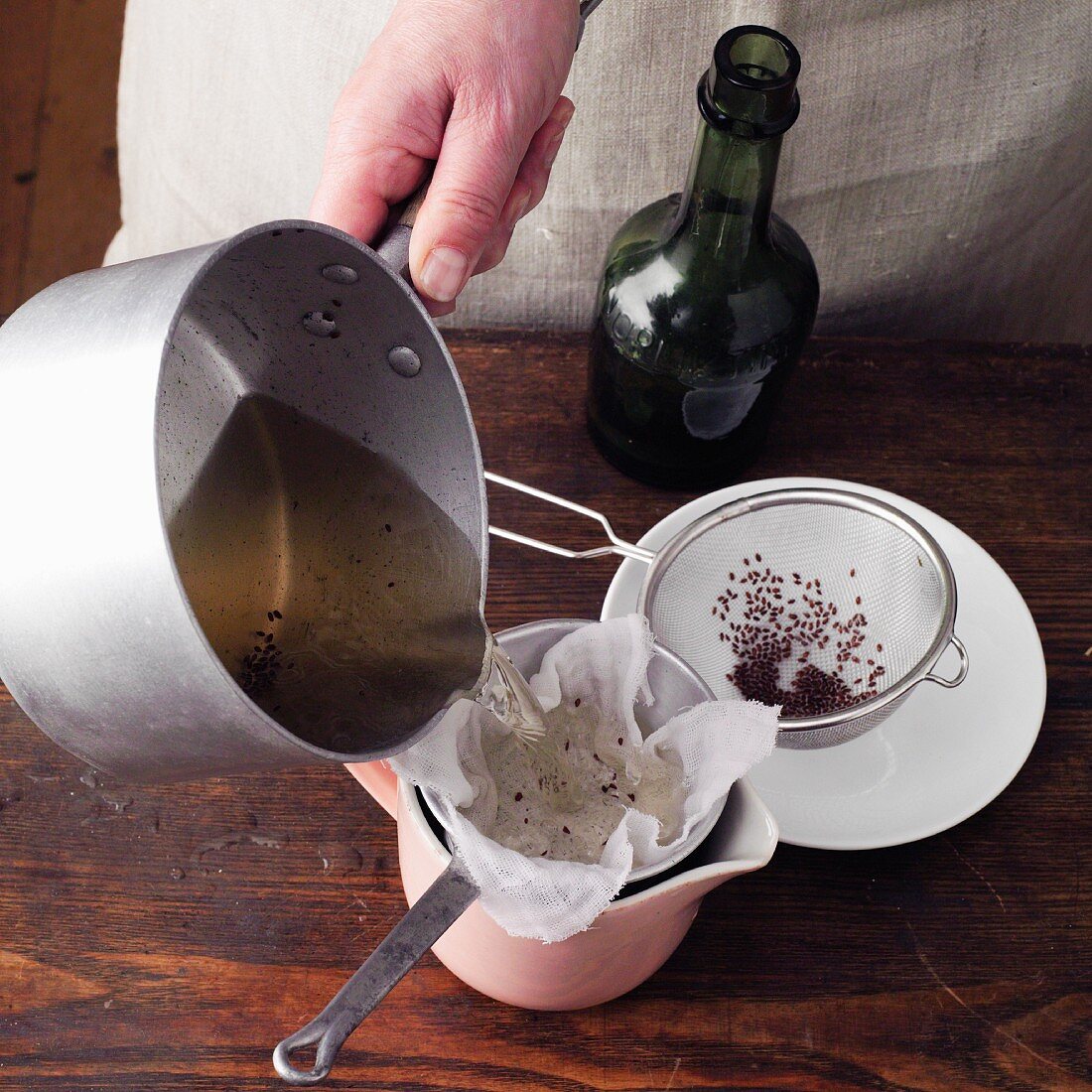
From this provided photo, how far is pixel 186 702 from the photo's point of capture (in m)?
0.42

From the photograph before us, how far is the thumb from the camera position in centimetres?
61

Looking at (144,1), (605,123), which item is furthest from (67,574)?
(144,1)

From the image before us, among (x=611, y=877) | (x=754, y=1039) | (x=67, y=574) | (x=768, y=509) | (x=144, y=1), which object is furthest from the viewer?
(x=144, y=1)

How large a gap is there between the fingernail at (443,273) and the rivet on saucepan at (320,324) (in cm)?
6

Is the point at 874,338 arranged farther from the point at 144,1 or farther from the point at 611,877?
the point at 144,1

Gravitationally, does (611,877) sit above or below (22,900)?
above

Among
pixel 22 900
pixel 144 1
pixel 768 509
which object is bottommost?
pixel 22 900

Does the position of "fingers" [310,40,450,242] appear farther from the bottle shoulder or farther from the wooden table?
the wooden table

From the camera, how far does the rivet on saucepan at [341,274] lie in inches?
20.9

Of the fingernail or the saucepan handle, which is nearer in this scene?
the saucepan handle

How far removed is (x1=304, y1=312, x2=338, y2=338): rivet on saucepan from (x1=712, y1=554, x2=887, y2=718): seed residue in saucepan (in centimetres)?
40

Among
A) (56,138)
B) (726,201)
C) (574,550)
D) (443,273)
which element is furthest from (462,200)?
(56,138)

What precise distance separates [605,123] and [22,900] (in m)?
0.73

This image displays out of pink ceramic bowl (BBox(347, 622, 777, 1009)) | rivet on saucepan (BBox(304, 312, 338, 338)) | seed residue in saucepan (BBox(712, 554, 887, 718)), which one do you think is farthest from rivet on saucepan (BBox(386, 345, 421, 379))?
seed residue in saucepan (BBox(712, 554, 887, 718))
